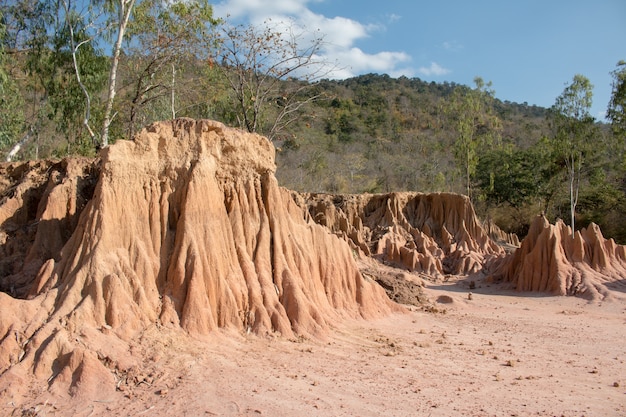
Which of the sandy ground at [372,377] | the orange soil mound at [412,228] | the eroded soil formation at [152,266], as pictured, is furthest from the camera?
the orange soil mound at [412,228]

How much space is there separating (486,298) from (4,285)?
1592 cm

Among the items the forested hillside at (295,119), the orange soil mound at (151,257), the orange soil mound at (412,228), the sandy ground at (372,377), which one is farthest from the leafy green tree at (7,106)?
the orange soil mound at (412,228)

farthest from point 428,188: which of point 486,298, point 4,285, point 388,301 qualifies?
point 4,285

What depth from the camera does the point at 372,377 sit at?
25.6 ft

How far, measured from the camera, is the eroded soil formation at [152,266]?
21.7 feet

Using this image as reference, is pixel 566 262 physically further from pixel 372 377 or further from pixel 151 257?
pixel 151 257

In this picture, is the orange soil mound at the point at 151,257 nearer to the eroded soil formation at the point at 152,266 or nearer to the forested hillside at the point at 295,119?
the eroded soil formation at the point at 152,266

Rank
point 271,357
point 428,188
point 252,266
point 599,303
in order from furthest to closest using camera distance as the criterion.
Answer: point 428,188 < point 599,303 < point 252,266 < point 271,357

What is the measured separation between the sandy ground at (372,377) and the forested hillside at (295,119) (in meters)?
10.1

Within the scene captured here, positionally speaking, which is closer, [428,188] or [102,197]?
[102,197]

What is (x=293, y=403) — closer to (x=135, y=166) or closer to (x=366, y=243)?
(x=135, y=166)

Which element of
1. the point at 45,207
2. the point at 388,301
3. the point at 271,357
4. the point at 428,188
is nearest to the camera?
the point at 271,357

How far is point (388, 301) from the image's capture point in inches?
522

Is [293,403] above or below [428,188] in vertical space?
below
